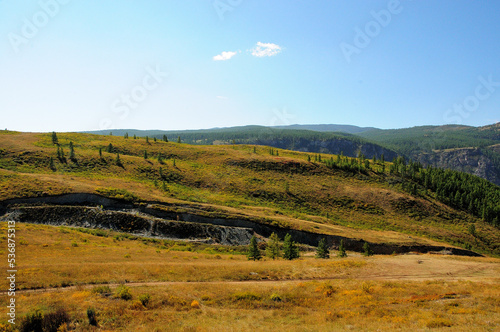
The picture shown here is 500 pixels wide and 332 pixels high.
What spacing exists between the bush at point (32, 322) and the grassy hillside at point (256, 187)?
136 feet

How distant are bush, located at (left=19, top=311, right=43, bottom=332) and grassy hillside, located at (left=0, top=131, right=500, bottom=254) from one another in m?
41.4

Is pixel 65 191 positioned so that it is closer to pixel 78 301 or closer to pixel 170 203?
pixel 170 203

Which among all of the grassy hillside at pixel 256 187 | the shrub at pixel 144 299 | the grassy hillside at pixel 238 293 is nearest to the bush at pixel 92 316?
the grassy hillside at pixel 238 293

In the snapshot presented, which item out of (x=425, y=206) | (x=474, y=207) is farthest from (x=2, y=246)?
(x=474, y=207)

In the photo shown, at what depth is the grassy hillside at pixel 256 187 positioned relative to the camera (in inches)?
2287

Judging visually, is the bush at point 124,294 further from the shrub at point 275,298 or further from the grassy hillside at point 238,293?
the shrub at point 275,298

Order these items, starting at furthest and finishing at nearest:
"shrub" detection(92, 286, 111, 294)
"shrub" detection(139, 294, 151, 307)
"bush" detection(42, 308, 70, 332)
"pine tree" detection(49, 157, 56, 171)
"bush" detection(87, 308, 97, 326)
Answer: "pine tree" detection(49, 157, 56, 171), "shrub" detection(92, 286, 111, 294), "shrub" detection(139, 294, 151, 307), "bush" detection(87, 308, 97, 326), "bush" detection(42, 308, 70, 332)

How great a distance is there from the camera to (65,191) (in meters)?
49.3

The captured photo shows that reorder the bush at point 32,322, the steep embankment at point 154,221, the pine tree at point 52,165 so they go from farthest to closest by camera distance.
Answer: the pine tree at point 52,165 → the steep embankment at point 154,221 → the bush at point 32,322

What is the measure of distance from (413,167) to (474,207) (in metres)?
30.5

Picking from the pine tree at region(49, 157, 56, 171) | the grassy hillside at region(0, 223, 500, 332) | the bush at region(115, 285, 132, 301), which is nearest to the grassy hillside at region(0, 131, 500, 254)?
the pine tree at region(49, 157, 56, 171)

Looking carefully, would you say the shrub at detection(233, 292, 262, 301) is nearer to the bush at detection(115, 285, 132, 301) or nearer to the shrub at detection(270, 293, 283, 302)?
the shrub at detection(270, 293, 283, 302)

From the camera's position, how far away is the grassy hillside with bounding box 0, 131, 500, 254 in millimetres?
58094

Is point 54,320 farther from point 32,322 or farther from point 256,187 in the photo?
point 256,187
